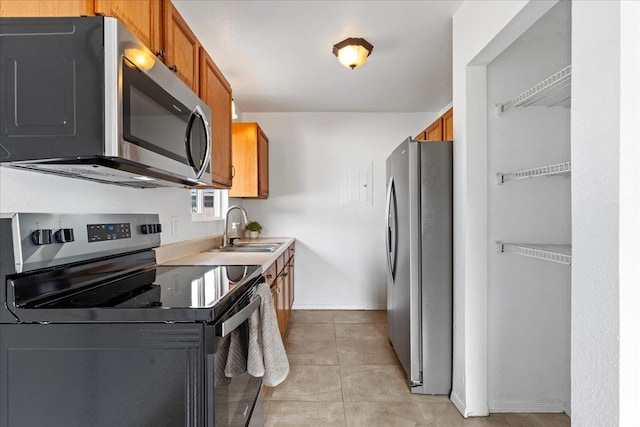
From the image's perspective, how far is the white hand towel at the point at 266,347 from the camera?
1.42 m

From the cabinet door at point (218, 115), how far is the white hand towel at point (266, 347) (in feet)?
3.24

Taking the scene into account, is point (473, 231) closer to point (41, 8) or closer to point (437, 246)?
point (437, 246)

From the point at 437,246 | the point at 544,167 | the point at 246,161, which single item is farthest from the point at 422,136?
the point at 544,167

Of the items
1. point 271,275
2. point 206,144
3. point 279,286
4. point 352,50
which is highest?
point 352,50

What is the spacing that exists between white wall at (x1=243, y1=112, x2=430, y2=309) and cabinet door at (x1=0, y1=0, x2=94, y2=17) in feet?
12.1

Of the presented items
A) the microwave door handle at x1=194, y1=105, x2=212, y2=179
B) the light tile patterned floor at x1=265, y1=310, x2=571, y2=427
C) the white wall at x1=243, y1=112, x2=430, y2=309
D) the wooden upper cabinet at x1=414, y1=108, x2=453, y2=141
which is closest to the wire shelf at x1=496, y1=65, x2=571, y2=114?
the wooden upper cabinet at x1=414, y1=108, x2=453, y2=141

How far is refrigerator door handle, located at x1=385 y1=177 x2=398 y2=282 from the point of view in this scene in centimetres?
293

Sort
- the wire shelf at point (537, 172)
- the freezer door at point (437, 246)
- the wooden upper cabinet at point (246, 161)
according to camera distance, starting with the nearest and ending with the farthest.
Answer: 1. the wire shelf at point (537, 172)
2. the freezer door at point (437, 246)
3. the wooden upper cabinet at point (246, 161)

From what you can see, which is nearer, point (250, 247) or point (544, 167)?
point (544, 167)

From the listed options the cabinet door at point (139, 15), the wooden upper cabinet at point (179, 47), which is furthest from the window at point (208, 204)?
the cabinet door at point (139, 15)

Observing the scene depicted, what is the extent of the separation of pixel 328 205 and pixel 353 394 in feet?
8.48

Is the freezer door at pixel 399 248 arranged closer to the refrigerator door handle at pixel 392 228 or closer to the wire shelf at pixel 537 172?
the refrigerator door handle at pixel 392 228

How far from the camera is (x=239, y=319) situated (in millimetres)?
1214
